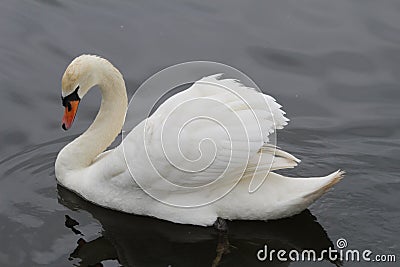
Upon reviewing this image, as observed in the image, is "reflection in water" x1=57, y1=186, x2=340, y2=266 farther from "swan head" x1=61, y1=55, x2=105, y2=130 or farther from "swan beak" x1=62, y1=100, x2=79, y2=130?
"swan head" x1=61, y1=55, x2=105, y2=130

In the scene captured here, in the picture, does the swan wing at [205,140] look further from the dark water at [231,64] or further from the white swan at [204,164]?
the dark water at [231,64]

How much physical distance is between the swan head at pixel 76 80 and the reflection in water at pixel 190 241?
1.00 m

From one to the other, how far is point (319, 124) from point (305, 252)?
2.13 metres

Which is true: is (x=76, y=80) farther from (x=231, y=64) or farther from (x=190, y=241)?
(x=231, y=64)

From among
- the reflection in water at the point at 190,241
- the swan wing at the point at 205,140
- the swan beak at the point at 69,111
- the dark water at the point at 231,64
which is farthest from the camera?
the swan beak at the point at 69,111

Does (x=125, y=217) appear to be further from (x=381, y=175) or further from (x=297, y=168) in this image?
(x=381, y=175)

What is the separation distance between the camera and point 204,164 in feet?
24.0

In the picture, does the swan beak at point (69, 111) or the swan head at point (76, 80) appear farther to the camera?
the swan beak at point (69, 111)

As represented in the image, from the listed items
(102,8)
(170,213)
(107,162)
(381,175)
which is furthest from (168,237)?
(102,8)

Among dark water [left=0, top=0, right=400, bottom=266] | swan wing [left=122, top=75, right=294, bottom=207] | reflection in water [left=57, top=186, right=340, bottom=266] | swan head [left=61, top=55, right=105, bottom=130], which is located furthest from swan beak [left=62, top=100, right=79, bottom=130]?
reflection in water [left=57, top=186, right=340, bottom=266]

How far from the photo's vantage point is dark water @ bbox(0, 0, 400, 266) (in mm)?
7535

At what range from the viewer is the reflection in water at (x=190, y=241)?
741 cm

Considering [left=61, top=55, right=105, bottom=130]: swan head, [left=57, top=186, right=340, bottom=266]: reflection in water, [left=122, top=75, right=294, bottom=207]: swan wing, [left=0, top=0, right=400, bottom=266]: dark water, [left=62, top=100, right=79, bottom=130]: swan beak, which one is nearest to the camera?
[left=122, top=75, right=294, bottom=207]: swan wing

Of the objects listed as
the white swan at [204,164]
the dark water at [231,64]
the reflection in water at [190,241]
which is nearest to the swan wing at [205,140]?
the white swan at [204,164]
